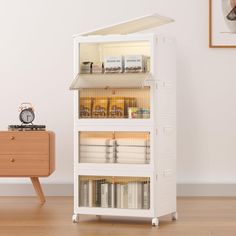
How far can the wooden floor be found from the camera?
4.73 metres

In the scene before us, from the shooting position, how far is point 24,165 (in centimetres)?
616

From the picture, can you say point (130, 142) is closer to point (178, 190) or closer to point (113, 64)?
point (113, 64)

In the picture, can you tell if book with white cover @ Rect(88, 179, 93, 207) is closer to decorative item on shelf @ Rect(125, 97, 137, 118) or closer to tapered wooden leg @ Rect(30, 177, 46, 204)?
decorative item on shelf @ Rect(125, 97, 137, 118)

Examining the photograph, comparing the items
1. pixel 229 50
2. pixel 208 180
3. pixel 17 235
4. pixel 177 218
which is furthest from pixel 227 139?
pixel 17 235

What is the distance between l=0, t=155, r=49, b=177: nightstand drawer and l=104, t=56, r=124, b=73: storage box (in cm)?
134

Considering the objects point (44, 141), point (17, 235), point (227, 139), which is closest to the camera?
point (17, 235)

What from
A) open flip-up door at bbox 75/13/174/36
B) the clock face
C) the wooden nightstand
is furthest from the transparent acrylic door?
the clock face

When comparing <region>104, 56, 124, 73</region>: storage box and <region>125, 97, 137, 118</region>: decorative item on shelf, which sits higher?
<region>104, 56, 124, 73</region>: storage box

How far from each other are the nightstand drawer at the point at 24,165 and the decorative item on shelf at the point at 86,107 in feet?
3.40

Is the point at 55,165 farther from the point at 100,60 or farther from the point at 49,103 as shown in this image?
the point at 100,60

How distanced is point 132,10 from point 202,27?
27.9 inches

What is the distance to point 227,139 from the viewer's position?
6.65 meters

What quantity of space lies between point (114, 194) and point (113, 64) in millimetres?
981

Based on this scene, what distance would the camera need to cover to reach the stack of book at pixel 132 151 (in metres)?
5.09
